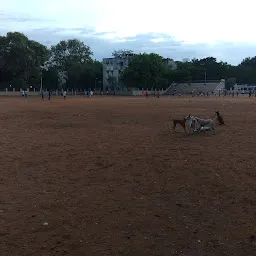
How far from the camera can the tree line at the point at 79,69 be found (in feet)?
307

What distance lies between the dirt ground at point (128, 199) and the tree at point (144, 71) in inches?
3345

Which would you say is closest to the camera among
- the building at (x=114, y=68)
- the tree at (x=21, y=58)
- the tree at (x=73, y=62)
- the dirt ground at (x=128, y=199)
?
the dirt ground at (x=128, y=199)

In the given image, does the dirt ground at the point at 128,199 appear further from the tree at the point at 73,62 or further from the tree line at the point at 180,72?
the tree at the point at 73,62

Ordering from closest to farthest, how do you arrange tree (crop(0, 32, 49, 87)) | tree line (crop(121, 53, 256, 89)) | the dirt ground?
the dirt ground, tree (crop(0, 32, 49, 87)), tree line (crop(121, 53, 256, 89))

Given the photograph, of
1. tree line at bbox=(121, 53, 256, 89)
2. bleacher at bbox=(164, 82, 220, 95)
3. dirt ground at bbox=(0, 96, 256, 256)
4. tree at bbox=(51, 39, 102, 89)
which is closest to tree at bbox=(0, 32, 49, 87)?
tree at bbox=(51, 39, 102, 89)

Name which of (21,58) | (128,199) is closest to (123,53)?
(21,58)

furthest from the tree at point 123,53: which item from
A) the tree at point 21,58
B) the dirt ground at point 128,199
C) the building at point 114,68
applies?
the dirt ground at point 128,199

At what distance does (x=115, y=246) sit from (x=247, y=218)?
2231 mm

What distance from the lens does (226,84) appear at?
11062cm

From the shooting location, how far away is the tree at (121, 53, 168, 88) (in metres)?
95.9

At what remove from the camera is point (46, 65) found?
Result: 111m

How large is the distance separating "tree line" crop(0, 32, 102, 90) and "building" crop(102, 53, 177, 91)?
103 inches

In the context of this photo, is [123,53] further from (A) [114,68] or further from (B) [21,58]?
(B) [21,58]

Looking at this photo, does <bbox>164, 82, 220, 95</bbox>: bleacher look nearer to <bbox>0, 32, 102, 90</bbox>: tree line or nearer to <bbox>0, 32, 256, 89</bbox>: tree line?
<bbox>0, 32, 256, 89</bbox>: tree line
